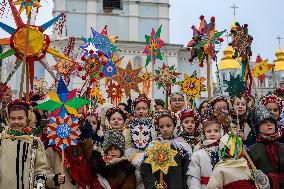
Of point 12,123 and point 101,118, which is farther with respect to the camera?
point 101,118

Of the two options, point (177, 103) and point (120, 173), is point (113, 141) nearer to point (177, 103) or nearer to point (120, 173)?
point (120, 173)

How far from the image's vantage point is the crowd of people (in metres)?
4.87

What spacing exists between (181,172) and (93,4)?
2053 cm

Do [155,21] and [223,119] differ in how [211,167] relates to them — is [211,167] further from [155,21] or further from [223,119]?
[155,21]

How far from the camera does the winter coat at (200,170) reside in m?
5.24

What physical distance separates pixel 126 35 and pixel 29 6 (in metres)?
18.3

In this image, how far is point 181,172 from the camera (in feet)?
18.4

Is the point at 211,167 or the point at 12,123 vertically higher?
the point at 12,123

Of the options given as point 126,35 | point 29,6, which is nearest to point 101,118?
point 29,6

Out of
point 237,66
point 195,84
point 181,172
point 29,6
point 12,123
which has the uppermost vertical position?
point 237,66

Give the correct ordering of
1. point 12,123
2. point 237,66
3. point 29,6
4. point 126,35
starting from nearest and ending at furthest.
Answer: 1. point 12,123
2. point 29,6
3. point 126,35
4. point 237,66

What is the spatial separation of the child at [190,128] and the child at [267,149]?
3.67 ft

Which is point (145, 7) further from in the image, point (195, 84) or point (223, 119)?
point (223, 119)

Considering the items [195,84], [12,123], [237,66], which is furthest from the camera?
[237,66]
